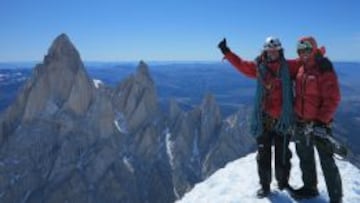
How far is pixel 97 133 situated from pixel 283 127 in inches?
4123

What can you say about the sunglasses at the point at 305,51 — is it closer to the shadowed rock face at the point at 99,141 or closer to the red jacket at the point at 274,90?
the red jacket at the point at 274,90

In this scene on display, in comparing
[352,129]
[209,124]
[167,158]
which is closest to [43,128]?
[167,158]

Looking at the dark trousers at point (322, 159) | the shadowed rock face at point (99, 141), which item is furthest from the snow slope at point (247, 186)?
the shadowed rock face at point (99, 141)

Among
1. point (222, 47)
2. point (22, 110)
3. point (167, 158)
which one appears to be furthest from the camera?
point (167, 158)

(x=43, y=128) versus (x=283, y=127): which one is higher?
(x=283, y=127)

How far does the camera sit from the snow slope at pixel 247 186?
11.1m

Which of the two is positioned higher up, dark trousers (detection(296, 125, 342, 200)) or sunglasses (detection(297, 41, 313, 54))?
sunglasses (detection(297, 41, 313, 54))

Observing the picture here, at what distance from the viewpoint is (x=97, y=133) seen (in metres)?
113

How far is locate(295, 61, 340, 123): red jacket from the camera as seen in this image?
32.0 ft

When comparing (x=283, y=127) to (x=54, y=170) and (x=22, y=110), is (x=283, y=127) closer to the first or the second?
(x=54, y=170)

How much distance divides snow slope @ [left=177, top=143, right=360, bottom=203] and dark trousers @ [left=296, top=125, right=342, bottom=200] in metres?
0.69

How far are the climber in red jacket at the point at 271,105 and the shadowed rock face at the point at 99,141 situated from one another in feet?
303

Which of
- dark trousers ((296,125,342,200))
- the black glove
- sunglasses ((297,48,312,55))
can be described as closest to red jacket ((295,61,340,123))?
sunglasses ((297,48,312,55))

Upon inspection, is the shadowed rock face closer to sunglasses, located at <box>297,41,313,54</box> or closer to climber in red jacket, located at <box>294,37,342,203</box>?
climber in red jacket, located at <box>294,37,342,203</box>
